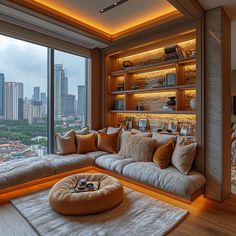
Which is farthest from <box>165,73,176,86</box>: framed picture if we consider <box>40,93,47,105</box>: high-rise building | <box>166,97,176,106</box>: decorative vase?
<box>40,93,47,105</box>: high-rise building

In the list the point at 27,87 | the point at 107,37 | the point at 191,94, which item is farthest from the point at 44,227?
the point at 107,37

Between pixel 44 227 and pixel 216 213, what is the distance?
1952 millimetres

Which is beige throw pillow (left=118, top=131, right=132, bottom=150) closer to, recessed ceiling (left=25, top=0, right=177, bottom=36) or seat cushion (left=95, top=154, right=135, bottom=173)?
seat cushion (left=95, top=154, right=135, bottom=173)

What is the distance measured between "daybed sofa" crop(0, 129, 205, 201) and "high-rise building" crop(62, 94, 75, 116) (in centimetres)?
108

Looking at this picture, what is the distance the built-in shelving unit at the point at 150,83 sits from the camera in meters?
3.25

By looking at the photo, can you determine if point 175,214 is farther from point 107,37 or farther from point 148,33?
point 107,37

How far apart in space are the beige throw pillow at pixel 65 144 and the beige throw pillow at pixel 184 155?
72.4 inches

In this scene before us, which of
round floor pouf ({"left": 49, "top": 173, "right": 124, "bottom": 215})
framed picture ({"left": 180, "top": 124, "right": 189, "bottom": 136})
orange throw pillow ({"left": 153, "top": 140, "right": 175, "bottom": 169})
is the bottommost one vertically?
round floor pouf ({"left": 49, "top": 173, "right": 124, "bottom": 215})

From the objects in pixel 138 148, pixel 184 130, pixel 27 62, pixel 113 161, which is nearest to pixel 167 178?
pixel 138 148

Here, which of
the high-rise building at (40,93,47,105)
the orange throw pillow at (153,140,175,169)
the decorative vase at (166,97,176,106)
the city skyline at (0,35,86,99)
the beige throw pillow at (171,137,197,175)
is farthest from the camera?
the high-rise building at (40,93,47,105)

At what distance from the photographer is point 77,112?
4246 mm

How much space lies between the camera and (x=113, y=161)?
310 centimetres

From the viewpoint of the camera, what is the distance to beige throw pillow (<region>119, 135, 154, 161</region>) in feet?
9.84

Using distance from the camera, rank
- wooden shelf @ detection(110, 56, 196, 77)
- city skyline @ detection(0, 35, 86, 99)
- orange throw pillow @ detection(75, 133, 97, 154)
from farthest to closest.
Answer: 1. orange throw pillow @ detection(75, 133, 97, 154)
2. city skyline @ detection(0, 35, 86, 99)
3. wooden shelf @ detection(110, 56, 196, 77)
